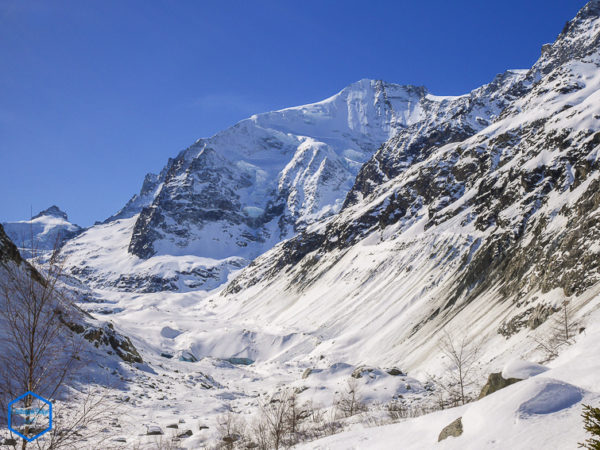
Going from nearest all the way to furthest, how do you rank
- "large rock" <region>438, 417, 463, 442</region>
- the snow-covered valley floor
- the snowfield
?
the snow-covered valley floor → "large rock" <region>438, 417, 463, 442</region> → the snowfield

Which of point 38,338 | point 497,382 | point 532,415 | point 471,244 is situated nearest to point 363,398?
point 497,382

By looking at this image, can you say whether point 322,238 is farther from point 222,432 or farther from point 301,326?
point 222,432

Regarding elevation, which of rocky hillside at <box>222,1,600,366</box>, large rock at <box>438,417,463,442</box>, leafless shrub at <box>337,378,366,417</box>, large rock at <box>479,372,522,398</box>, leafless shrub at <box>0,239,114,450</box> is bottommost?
large rock at <box>438,417,463,442</box>

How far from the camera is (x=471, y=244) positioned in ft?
283

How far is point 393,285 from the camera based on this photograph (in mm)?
95562

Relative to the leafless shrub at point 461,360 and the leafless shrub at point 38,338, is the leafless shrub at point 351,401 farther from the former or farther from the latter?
the leafless shrub at point 38,338

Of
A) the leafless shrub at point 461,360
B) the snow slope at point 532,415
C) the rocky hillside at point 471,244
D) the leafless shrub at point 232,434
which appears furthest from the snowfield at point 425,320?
the leafless shrub at point 461,360

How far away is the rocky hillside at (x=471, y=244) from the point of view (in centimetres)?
6069

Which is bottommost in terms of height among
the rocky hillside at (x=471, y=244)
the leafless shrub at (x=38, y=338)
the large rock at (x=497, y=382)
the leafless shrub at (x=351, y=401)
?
the large rock at (x=497, y=382)

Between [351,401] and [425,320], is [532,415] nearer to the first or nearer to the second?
[351,401]

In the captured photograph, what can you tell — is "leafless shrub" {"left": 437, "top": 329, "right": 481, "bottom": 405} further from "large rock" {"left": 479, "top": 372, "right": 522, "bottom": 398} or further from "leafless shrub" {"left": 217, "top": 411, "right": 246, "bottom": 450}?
"large rock" {"left": 479, "top": 372, "right": 522, "bottom": 398}

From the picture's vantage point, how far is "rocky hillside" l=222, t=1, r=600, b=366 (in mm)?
60688

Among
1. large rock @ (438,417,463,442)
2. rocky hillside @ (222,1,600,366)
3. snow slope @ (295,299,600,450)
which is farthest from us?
rocky hillside @ (222,1,600,366)

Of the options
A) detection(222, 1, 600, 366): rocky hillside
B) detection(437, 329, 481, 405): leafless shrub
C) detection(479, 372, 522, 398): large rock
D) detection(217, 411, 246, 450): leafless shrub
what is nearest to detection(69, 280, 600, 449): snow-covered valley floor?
detection(217, 411, 246, 450): leafless shrub
